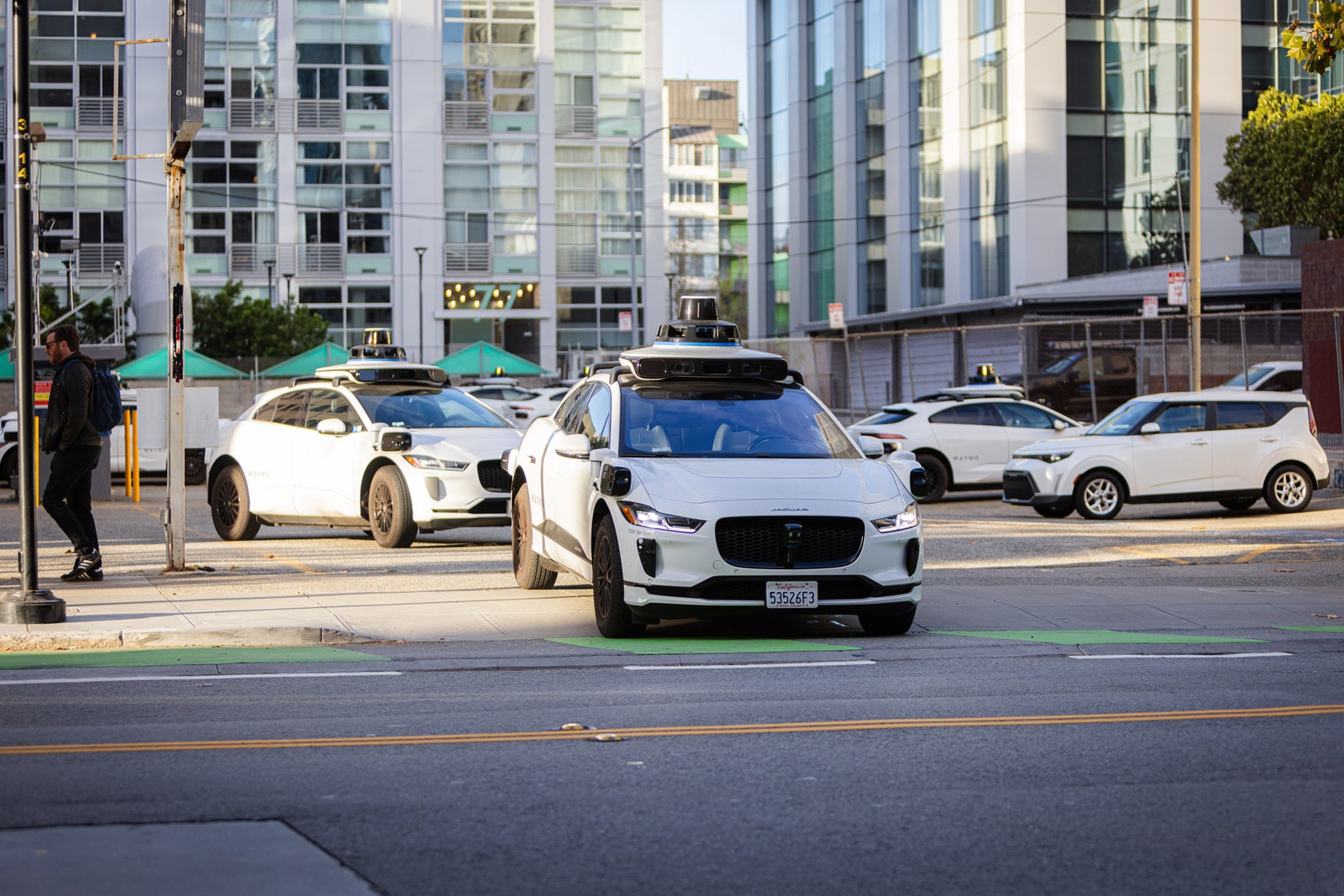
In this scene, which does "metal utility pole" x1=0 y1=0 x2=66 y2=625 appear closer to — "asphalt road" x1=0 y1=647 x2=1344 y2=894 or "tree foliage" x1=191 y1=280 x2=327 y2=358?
"asphalt road" x1=0 y1=647 x2=1344 y2=894

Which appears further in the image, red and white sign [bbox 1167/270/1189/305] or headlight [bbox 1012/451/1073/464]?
red and white sign [bbox 1167/270/1189/305]

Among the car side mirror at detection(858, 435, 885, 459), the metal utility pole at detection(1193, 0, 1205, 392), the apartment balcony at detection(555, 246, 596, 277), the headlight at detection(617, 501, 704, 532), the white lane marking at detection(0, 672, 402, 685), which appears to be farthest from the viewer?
the apartment balcony at detection(555, 246, 596, 277)

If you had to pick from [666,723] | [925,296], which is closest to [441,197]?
[925,296]

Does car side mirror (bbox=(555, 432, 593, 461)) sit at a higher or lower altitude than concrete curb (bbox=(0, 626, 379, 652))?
higher

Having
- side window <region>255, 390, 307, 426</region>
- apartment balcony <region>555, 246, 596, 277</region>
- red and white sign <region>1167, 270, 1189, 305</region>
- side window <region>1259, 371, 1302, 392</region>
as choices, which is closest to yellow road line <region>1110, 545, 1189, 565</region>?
side window <region>255, 390, 307, 426</region>

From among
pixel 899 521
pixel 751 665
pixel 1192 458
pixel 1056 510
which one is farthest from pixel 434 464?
pixel 1192 458

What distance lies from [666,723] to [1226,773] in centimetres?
242

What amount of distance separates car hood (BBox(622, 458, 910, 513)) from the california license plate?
0.47 meters

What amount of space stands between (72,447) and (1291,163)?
138 feet

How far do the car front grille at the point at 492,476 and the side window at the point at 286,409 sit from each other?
246cm

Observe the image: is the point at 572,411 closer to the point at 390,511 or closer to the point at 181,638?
the point at 181,638

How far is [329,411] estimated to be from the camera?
17.1 m

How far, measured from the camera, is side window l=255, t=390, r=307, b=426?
17391 millimetres

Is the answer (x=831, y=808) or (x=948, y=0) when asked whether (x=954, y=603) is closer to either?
(x=831, y=808)
